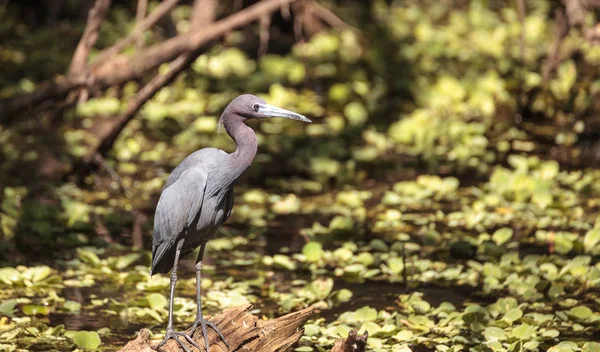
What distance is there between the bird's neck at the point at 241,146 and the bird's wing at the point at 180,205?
0.51 ft

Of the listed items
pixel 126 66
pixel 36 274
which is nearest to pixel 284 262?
pixel 36 274

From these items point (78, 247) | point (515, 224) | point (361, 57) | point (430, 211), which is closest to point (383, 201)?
point (430, 211)

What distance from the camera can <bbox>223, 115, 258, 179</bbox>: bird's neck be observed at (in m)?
4.61

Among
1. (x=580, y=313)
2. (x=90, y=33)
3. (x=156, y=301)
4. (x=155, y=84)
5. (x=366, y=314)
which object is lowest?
(x=580, y=313)

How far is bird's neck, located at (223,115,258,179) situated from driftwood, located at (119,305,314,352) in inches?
25.1

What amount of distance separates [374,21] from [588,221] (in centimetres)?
671

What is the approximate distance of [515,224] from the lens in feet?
23.8

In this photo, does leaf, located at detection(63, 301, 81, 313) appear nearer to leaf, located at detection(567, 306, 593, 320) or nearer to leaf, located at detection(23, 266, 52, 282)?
leaf, located at detection(23, 266, 52, 282)

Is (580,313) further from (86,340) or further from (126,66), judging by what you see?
(126,66)

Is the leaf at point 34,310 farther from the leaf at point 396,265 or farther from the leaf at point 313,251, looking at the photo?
the leaf at point 396,265

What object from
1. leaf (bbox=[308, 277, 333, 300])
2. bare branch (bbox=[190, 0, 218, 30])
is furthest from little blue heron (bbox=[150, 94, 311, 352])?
bare branch (bbox=[190, 0, 218, 30])

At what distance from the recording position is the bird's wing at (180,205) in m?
4.64

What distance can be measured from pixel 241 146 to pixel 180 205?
0.39m

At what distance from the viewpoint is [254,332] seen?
448 cm
